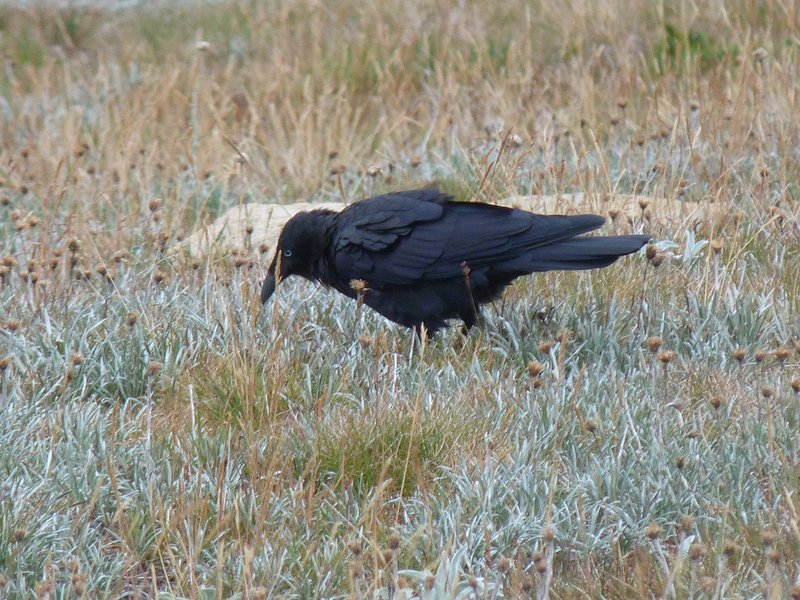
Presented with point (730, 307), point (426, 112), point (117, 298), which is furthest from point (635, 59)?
point (117, 298)

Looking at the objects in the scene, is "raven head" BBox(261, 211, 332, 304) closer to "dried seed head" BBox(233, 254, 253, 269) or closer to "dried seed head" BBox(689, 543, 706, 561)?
"dried seed head" BBox(233, 254, 253, 269)

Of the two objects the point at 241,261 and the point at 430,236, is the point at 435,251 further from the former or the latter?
the point at 241,261

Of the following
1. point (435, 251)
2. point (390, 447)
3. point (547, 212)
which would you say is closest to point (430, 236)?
point (435, 251)

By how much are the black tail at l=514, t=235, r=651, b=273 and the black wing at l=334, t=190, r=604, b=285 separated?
40 millimetres

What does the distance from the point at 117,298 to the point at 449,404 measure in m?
1.60

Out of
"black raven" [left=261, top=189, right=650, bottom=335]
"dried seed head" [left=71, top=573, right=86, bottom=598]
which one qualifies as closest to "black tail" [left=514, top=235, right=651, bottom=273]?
"black raven" [left=261, top=189, right=650, bottom=335]

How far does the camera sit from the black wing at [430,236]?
4.14 meters

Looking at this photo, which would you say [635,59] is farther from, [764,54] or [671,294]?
[671,294]

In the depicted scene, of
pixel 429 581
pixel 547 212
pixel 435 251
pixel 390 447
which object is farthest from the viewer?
pixel 547 212

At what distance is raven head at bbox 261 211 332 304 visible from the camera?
176 inches

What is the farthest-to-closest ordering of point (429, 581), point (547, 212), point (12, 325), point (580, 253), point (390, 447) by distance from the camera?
point (547, 212) < point (580, 253) < point (12, 325) < point (390, 447) < point (429, 581)

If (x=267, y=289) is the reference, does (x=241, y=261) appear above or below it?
above

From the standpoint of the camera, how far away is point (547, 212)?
516 cm

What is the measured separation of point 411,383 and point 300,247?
1.02m
